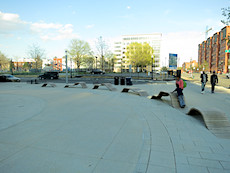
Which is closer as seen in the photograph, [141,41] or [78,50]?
[78,50]

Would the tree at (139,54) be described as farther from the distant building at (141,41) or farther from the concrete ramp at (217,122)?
the concrete ramp at (217,122)

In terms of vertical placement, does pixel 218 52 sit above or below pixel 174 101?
above

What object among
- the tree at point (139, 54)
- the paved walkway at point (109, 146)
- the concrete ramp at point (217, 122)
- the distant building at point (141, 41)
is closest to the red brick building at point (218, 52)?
the distant building at point (141, 41)

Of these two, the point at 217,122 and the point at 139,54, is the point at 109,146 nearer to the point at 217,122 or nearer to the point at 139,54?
the point at 217,122

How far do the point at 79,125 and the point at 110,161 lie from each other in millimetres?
2512

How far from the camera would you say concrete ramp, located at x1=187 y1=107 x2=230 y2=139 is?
491cm

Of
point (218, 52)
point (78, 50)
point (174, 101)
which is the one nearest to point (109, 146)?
point (174, 101)

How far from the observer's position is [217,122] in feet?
17.5

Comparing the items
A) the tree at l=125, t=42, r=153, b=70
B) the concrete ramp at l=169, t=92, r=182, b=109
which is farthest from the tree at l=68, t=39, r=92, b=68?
the concrete ramp at l=169, t=92, r=182, b=109

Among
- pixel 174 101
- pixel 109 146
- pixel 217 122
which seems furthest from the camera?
pixel 174 101

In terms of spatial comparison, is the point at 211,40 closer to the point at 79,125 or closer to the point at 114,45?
the point at 114,45

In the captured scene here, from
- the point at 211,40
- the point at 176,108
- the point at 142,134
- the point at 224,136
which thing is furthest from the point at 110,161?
the point at 211,40

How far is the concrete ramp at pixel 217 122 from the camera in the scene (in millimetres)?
4915

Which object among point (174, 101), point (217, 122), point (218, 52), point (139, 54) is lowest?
point (217, 122)
